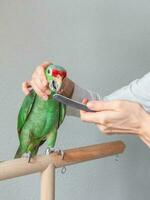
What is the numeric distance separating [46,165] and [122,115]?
136mm

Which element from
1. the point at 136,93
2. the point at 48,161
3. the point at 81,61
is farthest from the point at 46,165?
the point at 81,61

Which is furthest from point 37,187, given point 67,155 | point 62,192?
point 67,155

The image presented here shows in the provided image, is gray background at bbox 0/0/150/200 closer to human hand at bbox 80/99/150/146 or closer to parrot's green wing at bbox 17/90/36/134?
parrot's green wing at bbox 17/90/36/134

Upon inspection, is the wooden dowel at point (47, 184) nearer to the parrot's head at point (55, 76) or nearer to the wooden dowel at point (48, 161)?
the wooden dowel at point (48, 161)

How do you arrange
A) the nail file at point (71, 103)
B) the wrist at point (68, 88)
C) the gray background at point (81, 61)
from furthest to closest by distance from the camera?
1. the gray background at point (81, 61)
2. the wrist at point (68, 88)
3. the nail file at point (71, 103)

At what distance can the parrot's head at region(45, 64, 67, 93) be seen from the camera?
1.58ft

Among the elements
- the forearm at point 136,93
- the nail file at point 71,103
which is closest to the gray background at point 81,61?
the forearm at point 136,93

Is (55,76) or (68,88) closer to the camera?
(55,76)

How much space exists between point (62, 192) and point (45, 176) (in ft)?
1.05

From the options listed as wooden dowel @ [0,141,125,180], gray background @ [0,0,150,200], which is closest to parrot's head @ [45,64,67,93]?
wooden dowel @ [0,141,125,180]

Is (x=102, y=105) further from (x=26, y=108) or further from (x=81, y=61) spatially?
(x=81, y=61)

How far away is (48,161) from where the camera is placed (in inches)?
19.9

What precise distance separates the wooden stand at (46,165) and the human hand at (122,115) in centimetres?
9

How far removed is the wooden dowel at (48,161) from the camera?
0.47m
